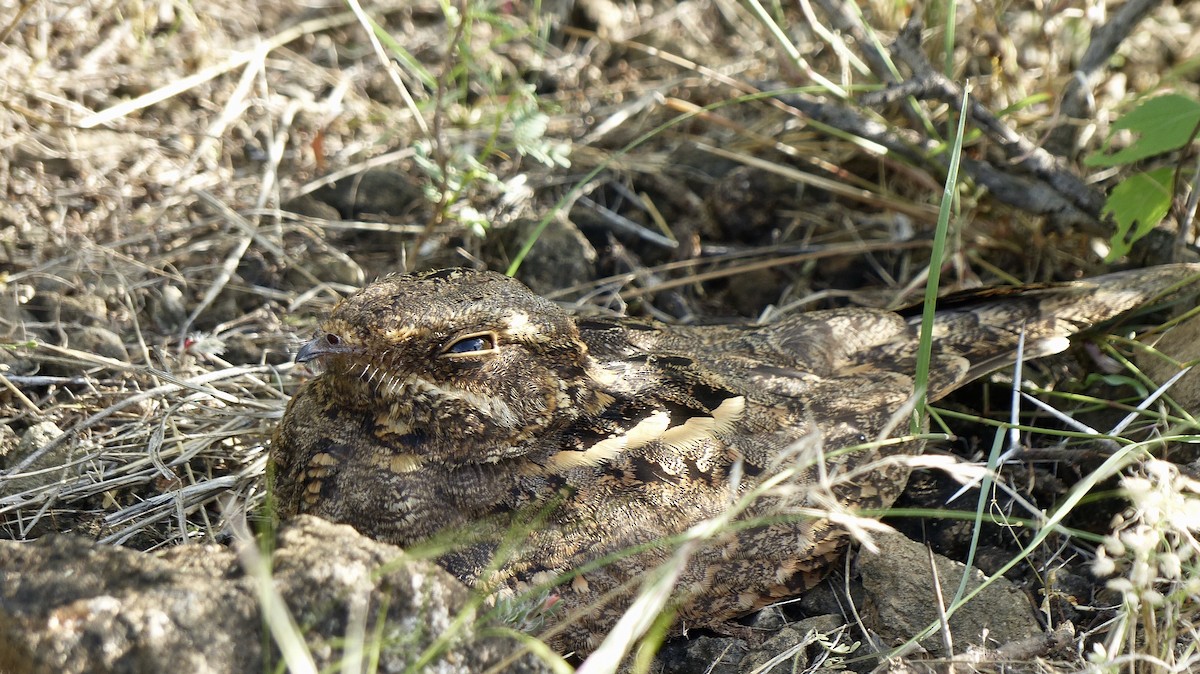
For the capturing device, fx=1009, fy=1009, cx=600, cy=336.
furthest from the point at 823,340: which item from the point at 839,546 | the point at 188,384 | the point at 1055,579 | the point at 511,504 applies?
the point at 188,384

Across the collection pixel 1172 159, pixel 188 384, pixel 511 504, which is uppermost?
pixel 1172 159

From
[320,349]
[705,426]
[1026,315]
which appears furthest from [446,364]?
[1026,315]

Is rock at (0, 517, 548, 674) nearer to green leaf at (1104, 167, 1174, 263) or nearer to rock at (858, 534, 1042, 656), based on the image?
rock at (858, 534, 1042, 656)

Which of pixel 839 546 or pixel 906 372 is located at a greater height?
pixel 906 372

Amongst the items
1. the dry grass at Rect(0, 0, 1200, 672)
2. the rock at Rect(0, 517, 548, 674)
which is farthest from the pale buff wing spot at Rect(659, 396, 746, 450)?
the dry grass at Rect(0, 0, 1200, 672)

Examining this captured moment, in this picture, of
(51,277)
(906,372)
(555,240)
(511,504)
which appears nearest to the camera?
(511,504)

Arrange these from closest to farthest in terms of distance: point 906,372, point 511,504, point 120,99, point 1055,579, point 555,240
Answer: point 511,504, point 1055,579, point 906,372, point 555,240, point 120,99

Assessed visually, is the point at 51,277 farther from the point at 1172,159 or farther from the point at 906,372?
the point at 1172,159
